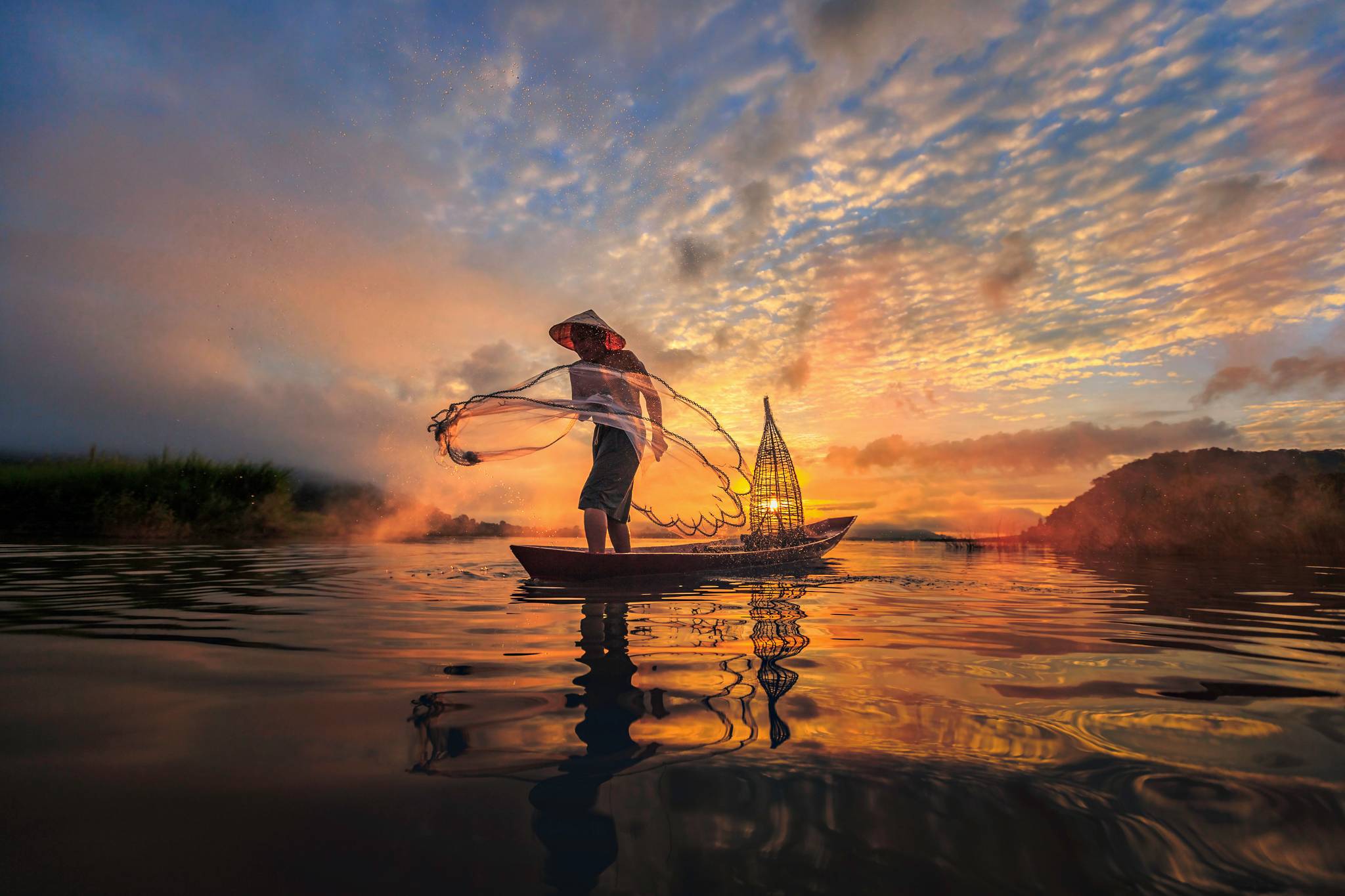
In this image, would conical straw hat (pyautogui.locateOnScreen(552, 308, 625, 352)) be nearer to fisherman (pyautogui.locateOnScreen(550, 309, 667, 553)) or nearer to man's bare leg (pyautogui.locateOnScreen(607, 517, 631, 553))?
fisherman (pyautogui.locateOnScreen(550, 309, 667, 553))

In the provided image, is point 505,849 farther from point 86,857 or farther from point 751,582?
point 751,582

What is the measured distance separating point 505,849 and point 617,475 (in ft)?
25.3

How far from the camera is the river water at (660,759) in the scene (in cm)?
146

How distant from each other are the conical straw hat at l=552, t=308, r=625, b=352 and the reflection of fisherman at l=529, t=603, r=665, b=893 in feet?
21.5

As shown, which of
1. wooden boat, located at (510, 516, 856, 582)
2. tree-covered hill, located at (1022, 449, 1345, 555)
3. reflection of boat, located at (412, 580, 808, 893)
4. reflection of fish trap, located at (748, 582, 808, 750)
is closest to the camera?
reflection of boat, located at (412, 580, 808, 893)

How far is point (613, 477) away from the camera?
914 cm

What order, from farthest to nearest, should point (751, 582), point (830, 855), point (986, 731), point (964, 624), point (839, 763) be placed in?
point (751, 582), point (964, 624), point (986, 731), point (839, 763), point (830, 855)

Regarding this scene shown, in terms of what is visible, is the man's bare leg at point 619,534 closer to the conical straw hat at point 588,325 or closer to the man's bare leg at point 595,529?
the man's bare leg at point 595,529

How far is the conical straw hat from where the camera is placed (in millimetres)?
9180

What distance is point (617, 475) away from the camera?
9156 millimetres

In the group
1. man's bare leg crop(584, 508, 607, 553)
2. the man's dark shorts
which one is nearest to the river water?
man's bare leg crop(584, 508, 607, 553)

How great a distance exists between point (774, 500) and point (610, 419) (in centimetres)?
752

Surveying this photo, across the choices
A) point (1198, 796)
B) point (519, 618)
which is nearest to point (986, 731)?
point (1198, 796)

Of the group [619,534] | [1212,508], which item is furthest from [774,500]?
[1212,508]
